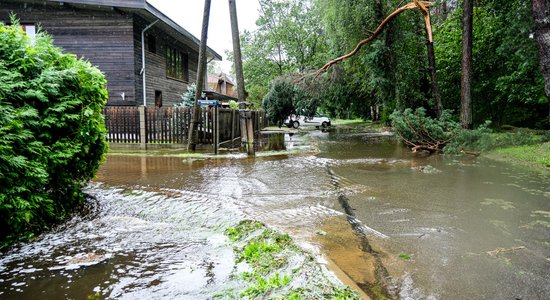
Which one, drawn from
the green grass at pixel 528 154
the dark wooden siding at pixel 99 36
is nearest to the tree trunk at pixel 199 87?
the dark wooden siding at pixel 99 36

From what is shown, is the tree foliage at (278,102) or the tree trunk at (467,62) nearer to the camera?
the tree trunk at (467,62)

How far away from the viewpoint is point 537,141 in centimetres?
1058

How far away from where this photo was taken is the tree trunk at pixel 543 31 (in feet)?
31.5

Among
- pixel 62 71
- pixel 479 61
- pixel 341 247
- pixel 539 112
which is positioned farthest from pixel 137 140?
pixel 539 112

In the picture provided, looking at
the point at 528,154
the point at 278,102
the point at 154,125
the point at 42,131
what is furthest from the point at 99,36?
the point at 528,154

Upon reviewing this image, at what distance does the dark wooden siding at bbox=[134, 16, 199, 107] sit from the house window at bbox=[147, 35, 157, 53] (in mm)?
122

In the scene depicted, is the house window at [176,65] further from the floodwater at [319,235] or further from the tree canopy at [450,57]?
the floodwater at [319,235]

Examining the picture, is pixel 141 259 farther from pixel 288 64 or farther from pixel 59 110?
pixel 288 64

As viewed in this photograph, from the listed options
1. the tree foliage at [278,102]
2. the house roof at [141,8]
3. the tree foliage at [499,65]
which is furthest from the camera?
the tree foliage at [278,102]

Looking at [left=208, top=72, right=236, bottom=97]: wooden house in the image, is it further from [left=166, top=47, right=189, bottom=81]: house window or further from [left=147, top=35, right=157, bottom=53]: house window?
[left=147, top=35, right=157, bottom=53]: house window

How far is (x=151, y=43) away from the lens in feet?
63.1

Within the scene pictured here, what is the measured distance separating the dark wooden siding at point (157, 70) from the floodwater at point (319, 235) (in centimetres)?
1146

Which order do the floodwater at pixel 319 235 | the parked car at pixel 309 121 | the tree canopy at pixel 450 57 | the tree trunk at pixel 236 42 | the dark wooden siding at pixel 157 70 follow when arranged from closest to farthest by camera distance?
1. the floodwater at pixel 319 235
2. the tree trunk at pixel 236 42
3. the tree canopy at pixel 450 57
4. the dark wooden siding at pixel 157 70
5. the parked car at pixel 309 121

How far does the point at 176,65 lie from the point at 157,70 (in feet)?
11.7
